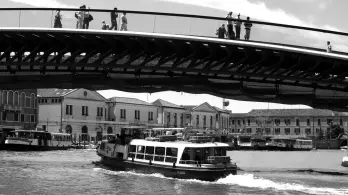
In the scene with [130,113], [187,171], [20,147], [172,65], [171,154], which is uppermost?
[130,113]

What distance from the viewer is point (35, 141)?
6956 centimetres

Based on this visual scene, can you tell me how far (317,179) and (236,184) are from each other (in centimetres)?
663

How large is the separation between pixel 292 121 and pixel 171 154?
380 ft

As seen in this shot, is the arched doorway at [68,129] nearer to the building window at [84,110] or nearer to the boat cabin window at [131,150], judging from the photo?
the building window at [84,110]

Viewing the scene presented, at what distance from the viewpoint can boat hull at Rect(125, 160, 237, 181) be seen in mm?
30328

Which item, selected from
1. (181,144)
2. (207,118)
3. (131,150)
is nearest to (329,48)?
(181,144)

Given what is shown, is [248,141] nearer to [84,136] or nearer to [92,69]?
[84,136]

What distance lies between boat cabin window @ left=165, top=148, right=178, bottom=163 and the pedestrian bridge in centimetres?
377

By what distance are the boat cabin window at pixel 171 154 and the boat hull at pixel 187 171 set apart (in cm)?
57

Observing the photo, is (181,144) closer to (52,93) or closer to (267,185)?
(267,185)

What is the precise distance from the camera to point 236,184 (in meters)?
29.0

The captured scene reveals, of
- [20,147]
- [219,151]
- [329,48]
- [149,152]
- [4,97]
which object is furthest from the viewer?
[4,97]

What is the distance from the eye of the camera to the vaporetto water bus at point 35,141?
6562 cm

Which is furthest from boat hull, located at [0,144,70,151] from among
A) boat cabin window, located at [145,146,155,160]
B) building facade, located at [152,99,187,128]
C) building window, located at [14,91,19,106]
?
building facade, located at [152,99,187,128]
